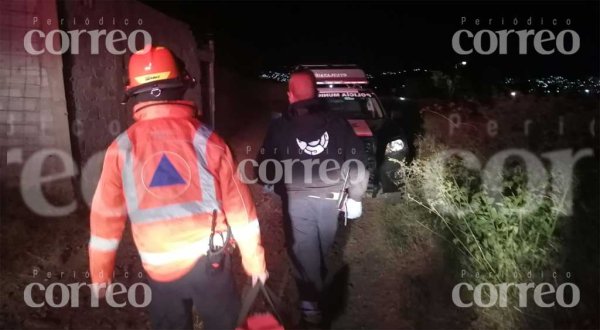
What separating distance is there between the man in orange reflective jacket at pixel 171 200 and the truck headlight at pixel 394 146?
5.18 m

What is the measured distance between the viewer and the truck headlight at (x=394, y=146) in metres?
7.95

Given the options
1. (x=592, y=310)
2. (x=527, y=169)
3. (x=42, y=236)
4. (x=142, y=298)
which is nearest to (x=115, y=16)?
(x=42, y=236)

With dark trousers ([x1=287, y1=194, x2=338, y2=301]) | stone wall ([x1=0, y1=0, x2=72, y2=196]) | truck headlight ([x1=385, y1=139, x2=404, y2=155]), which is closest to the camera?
dark trousers ([x1=287, y1=194, x2=338, y2=301])

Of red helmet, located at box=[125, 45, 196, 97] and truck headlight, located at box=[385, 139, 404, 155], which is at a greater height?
red helmet, located at box=[125, 45, 196, 97]

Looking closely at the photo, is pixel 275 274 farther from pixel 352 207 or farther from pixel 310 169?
pixel 310 169

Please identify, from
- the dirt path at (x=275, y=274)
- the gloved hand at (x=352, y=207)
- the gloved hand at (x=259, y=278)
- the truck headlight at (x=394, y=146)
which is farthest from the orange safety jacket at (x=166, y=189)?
the truck headlight at (x=394, y=146)

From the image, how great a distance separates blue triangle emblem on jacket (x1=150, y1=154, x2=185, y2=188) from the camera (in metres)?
2.73

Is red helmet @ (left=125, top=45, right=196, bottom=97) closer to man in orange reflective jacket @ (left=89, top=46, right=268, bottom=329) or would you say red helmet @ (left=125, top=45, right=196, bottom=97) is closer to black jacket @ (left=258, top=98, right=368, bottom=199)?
man in orange reflective jacket @ (left=89, top=46, right=268, bottom=329)

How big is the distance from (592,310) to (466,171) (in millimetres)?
2023

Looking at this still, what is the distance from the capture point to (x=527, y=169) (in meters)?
5.02

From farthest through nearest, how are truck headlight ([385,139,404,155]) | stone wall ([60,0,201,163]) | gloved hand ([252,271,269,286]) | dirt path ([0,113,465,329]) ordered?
truck headlight ([385,139,404,155])
stone wall ([60,0,201,163])
dirt path ([0,113,465,329])
gloved hand ([252,271,269,286])

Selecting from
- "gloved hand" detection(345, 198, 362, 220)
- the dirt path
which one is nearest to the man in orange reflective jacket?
the dirt path

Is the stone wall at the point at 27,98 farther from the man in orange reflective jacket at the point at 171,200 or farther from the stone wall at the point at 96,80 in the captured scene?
the man in orange reflective jacket at the point at 171,200

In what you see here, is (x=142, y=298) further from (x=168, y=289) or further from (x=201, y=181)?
(x=201, y=181)
